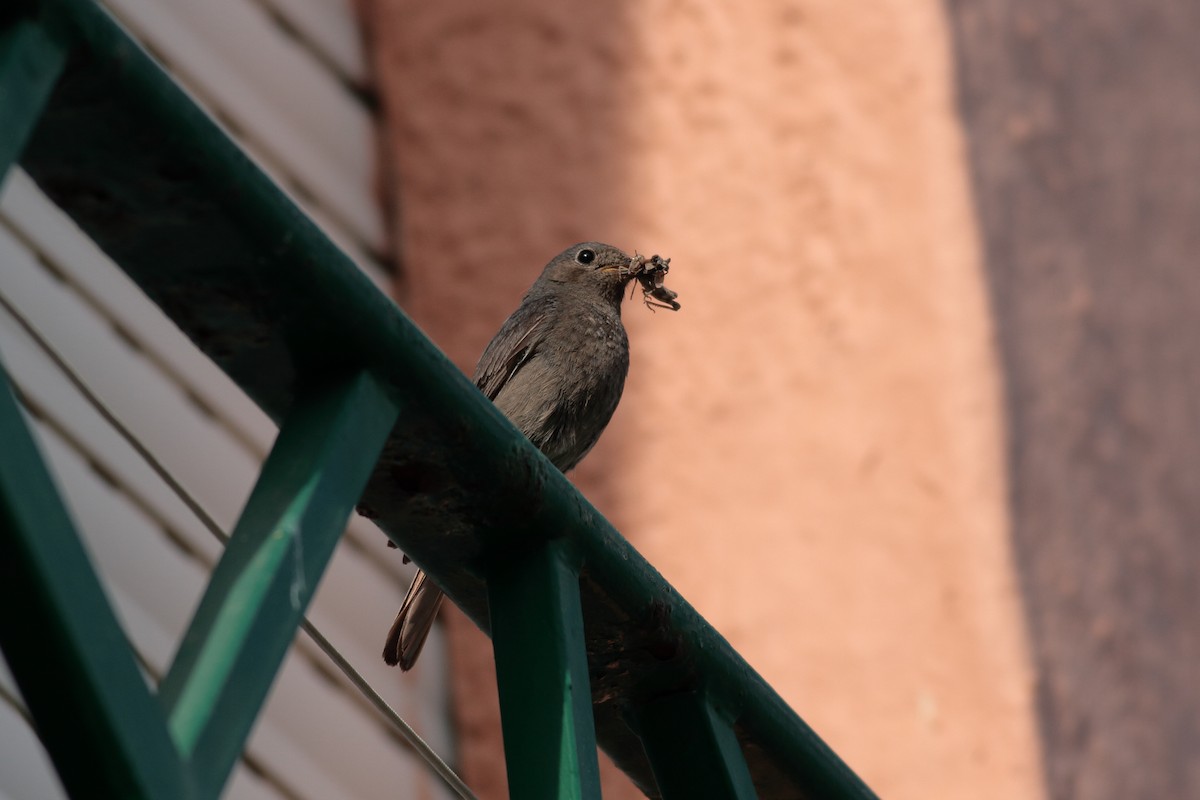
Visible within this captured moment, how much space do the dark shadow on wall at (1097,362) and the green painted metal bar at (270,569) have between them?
11.5 feet

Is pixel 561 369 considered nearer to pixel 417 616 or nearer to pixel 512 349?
pixel 512 349

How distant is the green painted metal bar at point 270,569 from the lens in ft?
3.85

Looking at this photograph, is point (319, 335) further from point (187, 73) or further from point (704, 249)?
point (704, 249)

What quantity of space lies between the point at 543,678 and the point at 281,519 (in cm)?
33

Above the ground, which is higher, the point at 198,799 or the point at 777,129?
the point at 777,129

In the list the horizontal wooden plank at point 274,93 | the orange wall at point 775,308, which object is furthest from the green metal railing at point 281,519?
the horizontal wooden plank at point 274,93

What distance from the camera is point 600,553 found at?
1.65 metres

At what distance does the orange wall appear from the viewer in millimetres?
4598

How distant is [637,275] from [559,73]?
2.29 m

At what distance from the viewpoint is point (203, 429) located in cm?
399

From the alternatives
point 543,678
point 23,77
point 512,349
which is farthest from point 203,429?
point 23,77

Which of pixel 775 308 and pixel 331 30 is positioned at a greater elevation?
pixel 331 30

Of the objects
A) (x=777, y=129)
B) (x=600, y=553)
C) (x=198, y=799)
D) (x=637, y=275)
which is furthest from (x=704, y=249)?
(x=198, y=799)

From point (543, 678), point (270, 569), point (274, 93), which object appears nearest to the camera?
point (270, 569)
